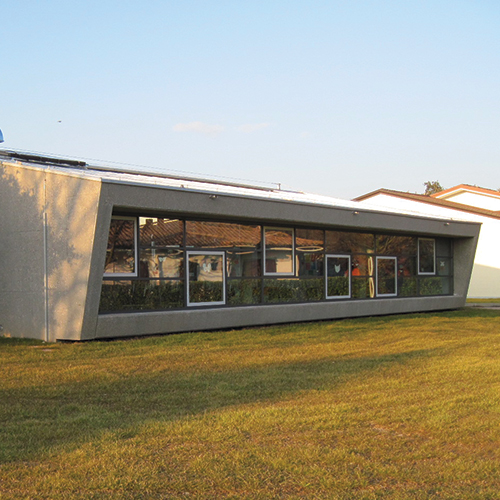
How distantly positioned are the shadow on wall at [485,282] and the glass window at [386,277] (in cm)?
1442

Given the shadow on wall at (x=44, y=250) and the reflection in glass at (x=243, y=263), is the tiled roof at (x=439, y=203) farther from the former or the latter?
the shadow on wall at (x=44, y=250)

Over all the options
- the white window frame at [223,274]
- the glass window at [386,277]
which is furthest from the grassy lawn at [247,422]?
the glass window at [386,277]

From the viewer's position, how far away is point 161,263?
14.7m

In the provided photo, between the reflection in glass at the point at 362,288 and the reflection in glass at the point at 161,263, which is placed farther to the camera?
the reflection in glass at the point at 362,288

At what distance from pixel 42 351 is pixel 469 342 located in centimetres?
907

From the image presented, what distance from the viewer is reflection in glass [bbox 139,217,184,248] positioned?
1430 cm

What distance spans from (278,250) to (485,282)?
20.4m

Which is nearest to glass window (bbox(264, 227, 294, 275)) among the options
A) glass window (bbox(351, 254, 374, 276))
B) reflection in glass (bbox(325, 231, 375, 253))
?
reflection in glass (bbox(325, 231, 375, 253))

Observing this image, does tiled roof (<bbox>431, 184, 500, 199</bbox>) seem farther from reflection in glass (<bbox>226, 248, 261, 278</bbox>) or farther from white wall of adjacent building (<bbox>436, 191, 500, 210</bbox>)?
reflection in glass (<bbox>226, 248, 261, 278</bbox>)

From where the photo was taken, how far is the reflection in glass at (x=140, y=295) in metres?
13.7

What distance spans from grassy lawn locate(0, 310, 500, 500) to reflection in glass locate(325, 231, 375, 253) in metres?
6.90

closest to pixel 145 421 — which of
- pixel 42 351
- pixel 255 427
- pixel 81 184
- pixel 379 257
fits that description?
pixel 255 427

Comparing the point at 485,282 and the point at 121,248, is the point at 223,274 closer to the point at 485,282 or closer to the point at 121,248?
the point at 121,248

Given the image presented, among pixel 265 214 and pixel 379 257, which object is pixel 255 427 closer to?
pixel 265 214
